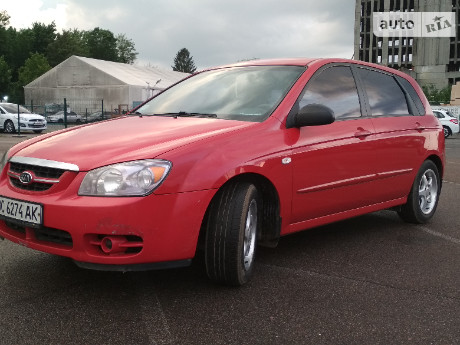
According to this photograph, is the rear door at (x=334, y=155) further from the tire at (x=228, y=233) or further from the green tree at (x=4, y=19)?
the green tree at (x=4, y=19)

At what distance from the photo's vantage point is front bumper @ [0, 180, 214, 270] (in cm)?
287

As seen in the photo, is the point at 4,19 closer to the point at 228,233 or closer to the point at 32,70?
the point at 32,70

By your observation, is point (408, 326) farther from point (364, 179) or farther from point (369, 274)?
point (364, 179)

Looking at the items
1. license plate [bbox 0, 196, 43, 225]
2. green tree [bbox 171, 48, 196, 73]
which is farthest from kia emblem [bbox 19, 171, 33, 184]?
green tree [bbox 171, 48, 196, 73]

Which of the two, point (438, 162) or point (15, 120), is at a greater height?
point (438, 162)

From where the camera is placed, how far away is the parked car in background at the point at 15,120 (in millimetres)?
25125

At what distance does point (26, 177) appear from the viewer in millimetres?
3174

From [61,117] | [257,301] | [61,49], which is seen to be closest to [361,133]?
[257,301]

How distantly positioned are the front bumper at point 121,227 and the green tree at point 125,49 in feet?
364

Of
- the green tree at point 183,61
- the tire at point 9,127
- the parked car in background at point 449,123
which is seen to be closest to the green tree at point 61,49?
the green tree at point 183,61

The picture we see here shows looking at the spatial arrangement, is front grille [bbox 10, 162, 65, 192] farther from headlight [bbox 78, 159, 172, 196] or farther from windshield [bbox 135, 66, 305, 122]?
windshield [bbox 135, 66, 305, 122]

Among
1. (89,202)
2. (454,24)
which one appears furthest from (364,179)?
(454,24)

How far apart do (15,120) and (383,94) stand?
2340 cm

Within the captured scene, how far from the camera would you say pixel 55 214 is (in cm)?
293
